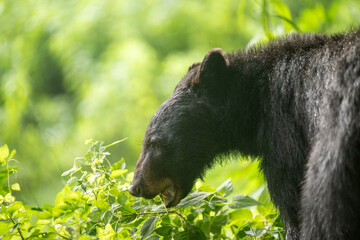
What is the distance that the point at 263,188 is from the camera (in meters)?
3.42

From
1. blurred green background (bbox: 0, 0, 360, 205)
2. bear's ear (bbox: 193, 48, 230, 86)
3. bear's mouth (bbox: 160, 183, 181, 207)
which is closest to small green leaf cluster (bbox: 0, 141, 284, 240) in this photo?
bear's mouth (bbox: 160, 183, 181, 207)

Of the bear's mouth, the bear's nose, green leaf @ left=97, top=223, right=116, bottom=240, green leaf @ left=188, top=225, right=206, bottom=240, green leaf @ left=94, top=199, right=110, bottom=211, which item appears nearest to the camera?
green leaf @ left=97, top=223, right=116, bottom=240

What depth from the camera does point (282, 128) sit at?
102 inches

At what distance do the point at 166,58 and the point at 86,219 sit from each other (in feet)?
21.7

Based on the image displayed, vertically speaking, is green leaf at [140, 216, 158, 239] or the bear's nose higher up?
the bear's nose

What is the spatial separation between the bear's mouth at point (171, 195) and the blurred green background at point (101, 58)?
386 cm

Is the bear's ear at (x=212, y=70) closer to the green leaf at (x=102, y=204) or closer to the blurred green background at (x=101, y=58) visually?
the green leaf at (x=102, y=204)

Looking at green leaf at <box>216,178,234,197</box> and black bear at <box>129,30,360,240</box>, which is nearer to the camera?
black bear at <box>129,30,360,240</box>

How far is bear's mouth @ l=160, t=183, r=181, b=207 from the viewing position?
2.85 metres

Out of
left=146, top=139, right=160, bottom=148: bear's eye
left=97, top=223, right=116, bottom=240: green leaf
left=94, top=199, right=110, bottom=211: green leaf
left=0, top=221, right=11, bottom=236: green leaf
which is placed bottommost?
left=97, top=223, right=116, bottom=240: green leaf

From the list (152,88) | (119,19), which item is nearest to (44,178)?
(152,88)

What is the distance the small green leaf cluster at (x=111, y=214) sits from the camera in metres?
2.44

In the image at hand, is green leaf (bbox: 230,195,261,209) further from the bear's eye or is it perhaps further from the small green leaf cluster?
the bear's eye

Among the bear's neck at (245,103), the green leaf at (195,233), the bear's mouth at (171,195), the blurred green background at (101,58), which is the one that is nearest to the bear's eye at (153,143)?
the bear's mouth at (171,195)
